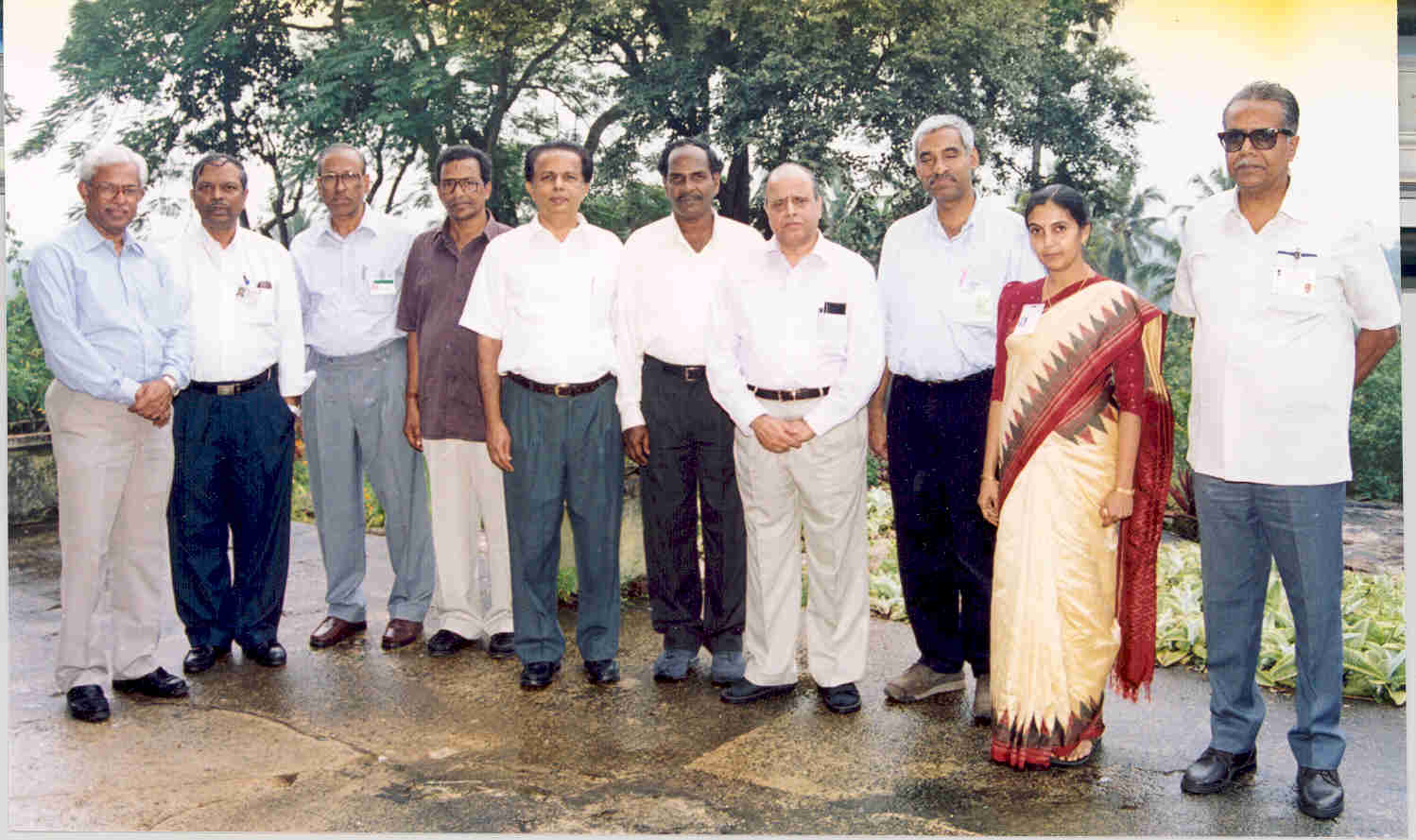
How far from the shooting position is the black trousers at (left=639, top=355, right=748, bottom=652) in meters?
4.16

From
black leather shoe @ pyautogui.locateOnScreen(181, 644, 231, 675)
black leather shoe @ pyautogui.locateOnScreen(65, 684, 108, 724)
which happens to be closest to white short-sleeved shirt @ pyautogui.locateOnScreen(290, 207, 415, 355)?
black leather shoe @ pyautogui.locateOnScreen(181, 644, 231, 675)

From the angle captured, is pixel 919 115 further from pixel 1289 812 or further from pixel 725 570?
pixel 1289 812

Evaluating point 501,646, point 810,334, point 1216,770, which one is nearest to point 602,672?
point 501,646

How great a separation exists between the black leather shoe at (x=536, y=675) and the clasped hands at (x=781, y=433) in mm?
1093

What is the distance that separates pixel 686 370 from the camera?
414 centimetres

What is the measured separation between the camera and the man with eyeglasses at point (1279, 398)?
3.31 metres

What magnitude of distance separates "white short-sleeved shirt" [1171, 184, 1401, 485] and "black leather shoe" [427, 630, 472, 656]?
2.59m

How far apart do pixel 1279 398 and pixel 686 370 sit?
1.72 meters

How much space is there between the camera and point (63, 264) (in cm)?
402

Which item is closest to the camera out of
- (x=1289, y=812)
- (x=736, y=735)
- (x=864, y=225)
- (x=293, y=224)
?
(x=1289, y=812)

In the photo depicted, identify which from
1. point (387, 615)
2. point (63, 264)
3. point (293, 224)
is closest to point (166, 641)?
point (387, 615)

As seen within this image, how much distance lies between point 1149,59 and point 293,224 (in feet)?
9.97

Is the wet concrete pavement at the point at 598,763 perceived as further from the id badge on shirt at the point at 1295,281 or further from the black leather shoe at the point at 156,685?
the id badge on shirt at the point at 1295,281

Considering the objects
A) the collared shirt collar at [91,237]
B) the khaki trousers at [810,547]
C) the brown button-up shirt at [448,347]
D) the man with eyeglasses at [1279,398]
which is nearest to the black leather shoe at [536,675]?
the khaki trousers at [810,547]
